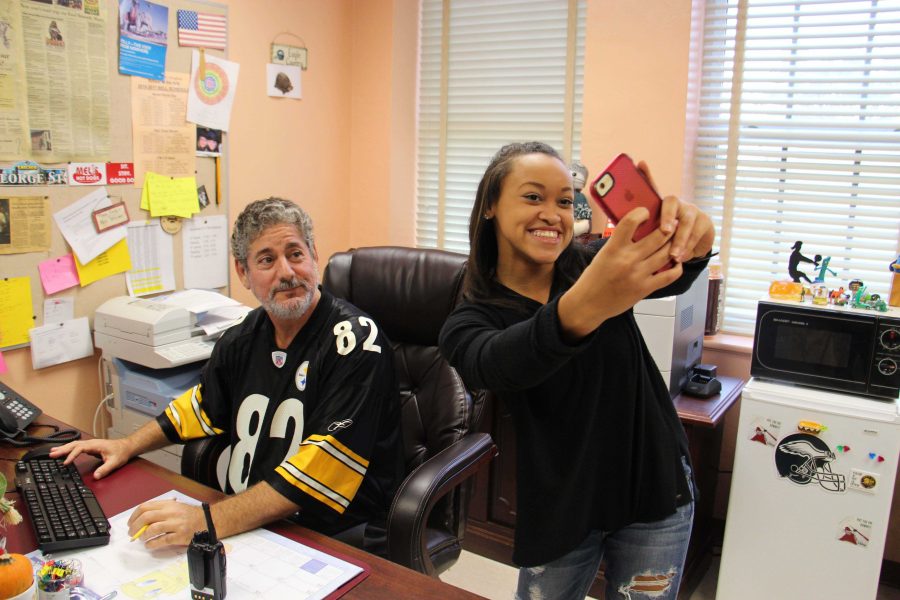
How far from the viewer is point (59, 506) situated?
135 cm

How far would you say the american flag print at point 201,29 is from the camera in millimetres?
→ 2697

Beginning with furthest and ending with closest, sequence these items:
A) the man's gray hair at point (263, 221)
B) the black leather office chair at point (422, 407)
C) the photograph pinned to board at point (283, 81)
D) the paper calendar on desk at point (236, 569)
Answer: the photograph pinned to board at point (283, 81)
the man's gray hair at point (263, 221)
the black leather office chair at point (422, 407)
the paper calendar on desk at point (236, 569)

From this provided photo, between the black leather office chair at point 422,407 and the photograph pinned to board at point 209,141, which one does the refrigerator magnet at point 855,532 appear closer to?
the black leather office chair at point 422,407

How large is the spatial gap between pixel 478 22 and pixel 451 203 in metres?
0.87

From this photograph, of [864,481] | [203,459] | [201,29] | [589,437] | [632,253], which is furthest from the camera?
[201,29]

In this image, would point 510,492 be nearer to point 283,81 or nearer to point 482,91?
point 482,91

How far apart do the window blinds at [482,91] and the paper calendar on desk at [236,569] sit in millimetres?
2424

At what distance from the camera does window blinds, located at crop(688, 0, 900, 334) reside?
2646mm

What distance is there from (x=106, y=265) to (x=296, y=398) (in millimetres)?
1333

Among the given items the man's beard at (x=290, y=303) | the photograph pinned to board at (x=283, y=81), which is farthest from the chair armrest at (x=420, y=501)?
the photograph pinned to board at (x=283, y=81)

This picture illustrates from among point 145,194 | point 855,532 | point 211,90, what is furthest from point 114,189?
point 855,532

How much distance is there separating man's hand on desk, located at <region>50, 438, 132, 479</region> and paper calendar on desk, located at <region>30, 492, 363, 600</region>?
0.32 m

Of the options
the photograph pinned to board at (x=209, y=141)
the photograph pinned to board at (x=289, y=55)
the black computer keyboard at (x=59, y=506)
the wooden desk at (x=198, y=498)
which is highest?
the photograph pinned to board at (x=289, y=55)

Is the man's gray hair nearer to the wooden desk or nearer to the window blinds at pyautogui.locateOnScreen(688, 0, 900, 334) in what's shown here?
the wooden desk
